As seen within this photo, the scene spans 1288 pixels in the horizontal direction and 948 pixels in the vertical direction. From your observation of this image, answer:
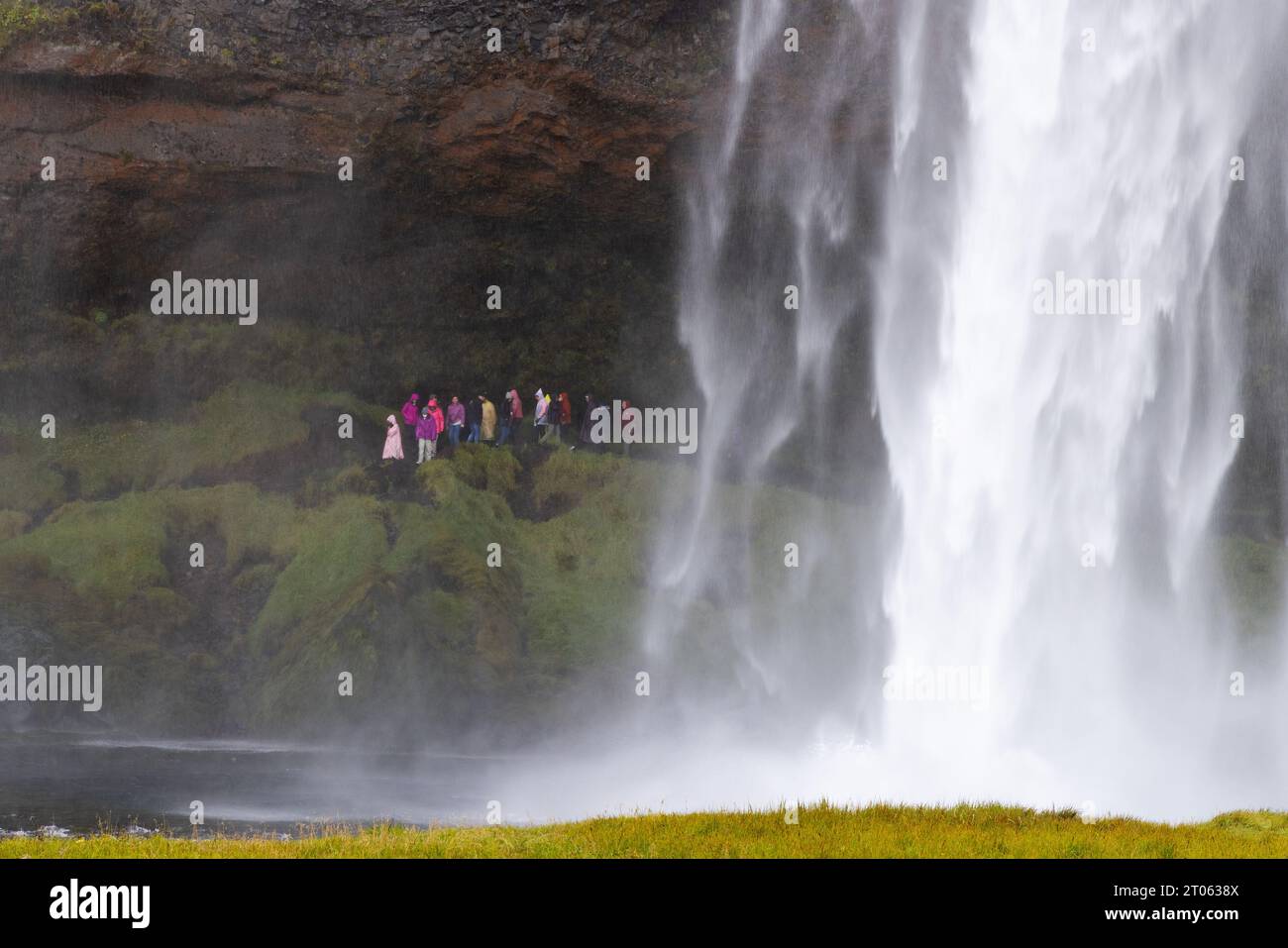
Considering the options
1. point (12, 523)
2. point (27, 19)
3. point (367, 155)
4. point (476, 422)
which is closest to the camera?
point (27, 19)

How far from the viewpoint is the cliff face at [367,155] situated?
32.4 meters

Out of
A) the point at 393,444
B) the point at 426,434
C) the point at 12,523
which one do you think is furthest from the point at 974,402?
the point at 12,523

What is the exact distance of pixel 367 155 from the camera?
34250 millimetres

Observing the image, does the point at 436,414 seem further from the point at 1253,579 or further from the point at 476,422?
the point at 1253,579

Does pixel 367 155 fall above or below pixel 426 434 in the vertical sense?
above

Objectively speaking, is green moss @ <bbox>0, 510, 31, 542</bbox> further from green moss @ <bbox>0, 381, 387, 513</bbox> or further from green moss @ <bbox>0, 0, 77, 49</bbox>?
green moss @ <bbox>0, 0, 77, 49</bbox>

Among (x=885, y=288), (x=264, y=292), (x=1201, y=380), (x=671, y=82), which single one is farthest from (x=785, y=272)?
(x=264, y=292)

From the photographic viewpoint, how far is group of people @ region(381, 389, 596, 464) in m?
35.4

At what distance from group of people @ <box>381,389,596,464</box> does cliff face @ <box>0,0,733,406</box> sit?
126 cm

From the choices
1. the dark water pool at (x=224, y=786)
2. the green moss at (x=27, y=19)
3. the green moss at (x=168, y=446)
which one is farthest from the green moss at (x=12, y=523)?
the green moss at (x=27, y=19)

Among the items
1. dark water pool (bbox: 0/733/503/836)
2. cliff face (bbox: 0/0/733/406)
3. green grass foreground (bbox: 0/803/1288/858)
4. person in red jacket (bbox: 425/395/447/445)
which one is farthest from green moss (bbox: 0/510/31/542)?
green grass foreground (bbox: 0/803/1288/858)

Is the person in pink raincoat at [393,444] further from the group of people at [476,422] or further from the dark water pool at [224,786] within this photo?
the dark water pool at [224,786]

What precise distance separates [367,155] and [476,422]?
746cm

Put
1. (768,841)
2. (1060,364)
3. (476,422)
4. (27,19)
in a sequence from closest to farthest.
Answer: (768,841)
(1060,364)
(27,19)
(476,422)
